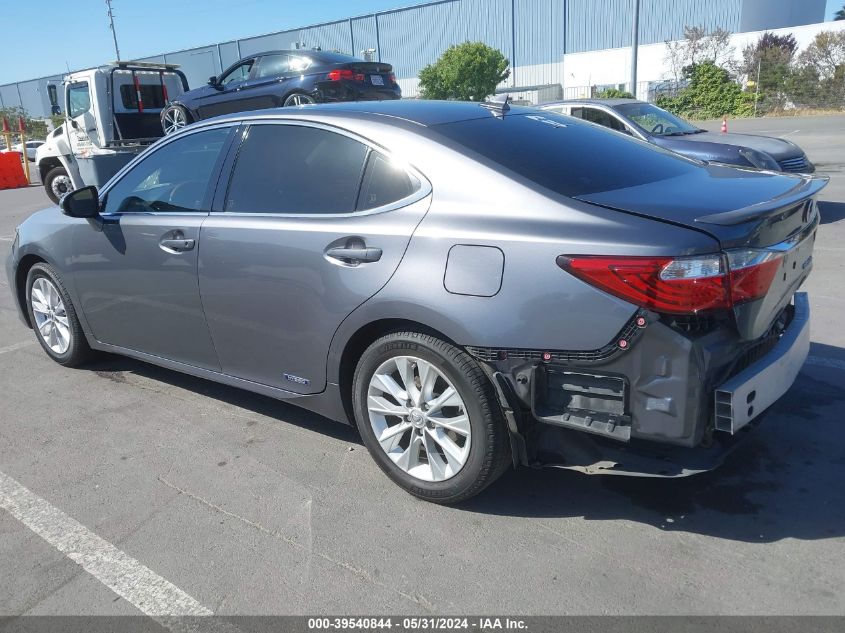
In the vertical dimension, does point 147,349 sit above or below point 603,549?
above

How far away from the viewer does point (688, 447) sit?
8.84 ft

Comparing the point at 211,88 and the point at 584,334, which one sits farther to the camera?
the point at 211,88

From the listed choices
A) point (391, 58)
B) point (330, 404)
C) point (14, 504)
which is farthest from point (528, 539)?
point (391, 58)

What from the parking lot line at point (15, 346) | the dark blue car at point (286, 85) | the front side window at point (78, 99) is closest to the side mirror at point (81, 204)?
the parking lot line at point (15, 346)

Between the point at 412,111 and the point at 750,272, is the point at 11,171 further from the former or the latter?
the point at 750,272

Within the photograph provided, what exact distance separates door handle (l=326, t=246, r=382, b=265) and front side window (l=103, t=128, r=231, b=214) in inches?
43.1

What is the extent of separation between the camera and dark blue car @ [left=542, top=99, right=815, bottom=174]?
28.8ft

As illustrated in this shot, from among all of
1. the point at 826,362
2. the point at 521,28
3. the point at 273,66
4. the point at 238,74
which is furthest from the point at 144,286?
the point at 521,28

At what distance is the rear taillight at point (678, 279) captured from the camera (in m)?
2.51

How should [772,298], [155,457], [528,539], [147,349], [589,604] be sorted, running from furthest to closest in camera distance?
[147,349]
[155,457]
[528,539]
[772,298]
[589,604]

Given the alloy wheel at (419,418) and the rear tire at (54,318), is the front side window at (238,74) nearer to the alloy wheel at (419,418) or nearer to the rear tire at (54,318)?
the rear tire at (54,318)

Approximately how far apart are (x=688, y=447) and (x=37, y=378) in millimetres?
4408

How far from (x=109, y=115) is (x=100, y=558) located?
12745 mm

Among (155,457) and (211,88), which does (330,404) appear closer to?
(155,457)
